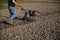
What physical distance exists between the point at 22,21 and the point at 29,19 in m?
0.55

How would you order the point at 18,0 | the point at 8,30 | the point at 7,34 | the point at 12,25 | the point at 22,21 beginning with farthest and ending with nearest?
the point at 18,0 → the point at 22,21 → the point at 12,25 → the point at 8,30 → the point at 7,34

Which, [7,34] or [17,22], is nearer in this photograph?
[7,34]

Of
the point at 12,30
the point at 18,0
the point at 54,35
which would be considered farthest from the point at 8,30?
the point at 18,0

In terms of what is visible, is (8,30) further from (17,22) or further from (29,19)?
(29,19)

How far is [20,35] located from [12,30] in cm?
82

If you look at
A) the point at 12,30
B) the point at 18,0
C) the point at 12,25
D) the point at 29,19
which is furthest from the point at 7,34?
the point at 18,0

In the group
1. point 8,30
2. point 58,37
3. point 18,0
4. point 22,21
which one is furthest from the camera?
point 18,0

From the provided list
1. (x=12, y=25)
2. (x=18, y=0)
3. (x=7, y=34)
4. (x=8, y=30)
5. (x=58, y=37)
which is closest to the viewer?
(x=58, y=37)

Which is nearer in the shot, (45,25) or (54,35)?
(54,35)

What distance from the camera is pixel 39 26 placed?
9359 mm

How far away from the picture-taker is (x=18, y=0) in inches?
750

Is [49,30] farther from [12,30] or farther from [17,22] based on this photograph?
[17,22]

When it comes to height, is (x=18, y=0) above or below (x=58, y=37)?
below

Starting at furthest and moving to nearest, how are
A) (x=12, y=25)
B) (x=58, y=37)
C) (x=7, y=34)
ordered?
(x=12, y=25)
(x=7, y=34)
(x=58, y=37)
